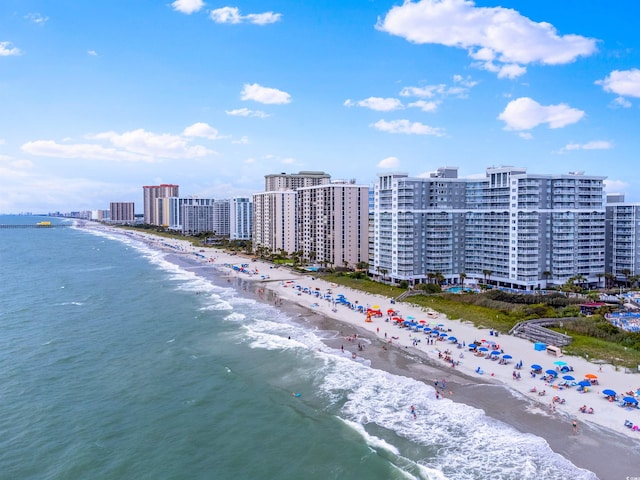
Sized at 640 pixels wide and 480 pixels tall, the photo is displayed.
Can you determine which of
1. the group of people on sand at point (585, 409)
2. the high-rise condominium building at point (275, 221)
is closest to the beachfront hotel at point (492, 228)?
the group of people on sand at point (585, 409)

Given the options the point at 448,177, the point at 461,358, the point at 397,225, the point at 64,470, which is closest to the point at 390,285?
the point at 397,225

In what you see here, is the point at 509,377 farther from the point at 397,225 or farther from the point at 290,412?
the point at 397,225

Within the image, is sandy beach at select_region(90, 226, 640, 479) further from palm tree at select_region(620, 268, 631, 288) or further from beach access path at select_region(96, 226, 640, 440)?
palm tree at select_region(620, 268, 631, 288)

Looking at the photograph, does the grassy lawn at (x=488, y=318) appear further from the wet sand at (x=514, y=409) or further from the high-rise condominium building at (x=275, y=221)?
the high-rise condominium building at (x=275, y=221)

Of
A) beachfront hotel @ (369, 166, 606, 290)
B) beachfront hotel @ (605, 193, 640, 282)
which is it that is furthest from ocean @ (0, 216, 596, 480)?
beachfront hotel @ (605, 193, 640, 282)

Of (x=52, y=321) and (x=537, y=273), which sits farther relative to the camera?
(x=537, y=273)

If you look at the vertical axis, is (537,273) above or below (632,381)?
above
